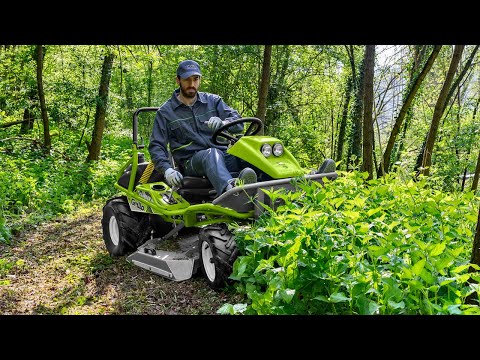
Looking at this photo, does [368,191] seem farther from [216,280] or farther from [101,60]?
[101,60]

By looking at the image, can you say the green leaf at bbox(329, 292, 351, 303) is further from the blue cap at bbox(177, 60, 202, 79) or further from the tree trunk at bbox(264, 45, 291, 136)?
the tree trunk at bbox(264, 45, 291, 136)

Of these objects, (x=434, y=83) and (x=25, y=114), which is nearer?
(x=25, y=114)

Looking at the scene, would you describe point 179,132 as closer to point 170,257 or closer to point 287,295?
point 170,257

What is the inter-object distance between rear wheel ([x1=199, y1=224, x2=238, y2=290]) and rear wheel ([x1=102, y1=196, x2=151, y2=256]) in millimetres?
1147

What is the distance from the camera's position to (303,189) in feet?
10.5

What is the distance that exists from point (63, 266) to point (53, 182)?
12.6 feet

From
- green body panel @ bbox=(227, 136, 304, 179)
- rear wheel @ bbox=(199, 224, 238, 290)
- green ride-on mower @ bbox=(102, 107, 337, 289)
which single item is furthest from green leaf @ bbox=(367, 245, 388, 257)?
green body panel @ bbox=(227, 136, 304, 179)

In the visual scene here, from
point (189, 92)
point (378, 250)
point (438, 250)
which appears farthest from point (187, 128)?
point (438, 250)

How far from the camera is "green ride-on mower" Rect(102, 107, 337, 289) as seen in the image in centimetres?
338

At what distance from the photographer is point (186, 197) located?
13.1 feet

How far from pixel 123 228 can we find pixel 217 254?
4.73ft
